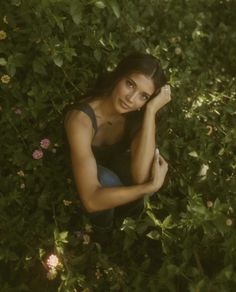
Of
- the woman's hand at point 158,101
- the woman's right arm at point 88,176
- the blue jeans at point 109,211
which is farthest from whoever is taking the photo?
the blue jeans at point 109,211

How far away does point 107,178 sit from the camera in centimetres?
190

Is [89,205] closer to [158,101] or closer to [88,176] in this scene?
[88,176]

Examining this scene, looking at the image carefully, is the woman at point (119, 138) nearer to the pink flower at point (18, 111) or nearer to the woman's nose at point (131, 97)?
the woman's nose at point (131, 97)

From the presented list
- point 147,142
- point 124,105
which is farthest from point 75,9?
point 147,142

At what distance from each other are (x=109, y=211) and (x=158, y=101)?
58 centimetres

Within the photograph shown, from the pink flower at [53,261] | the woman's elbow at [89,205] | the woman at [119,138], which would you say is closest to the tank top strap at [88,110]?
the woman at [119,138]

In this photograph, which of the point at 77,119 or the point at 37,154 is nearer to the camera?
the point at 77,119

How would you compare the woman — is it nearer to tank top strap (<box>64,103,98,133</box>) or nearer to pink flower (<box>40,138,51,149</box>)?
tank top strap (<box>64,103,98,133</box>)

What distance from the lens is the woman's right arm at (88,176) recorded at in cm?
168

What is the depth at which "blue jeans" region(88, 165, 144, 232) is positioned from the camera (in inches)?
74.8

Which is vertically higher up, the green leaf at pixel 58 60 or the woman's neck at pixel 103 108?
the green leaf at pixel 58 60

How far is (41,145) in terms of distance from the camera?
7.32 feet

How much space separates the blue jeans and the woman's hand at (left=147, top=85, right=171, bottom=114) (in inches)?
14.7

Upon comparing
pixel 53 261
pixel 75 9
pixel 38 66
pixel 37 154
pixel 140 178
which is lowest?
pixel 53 261
